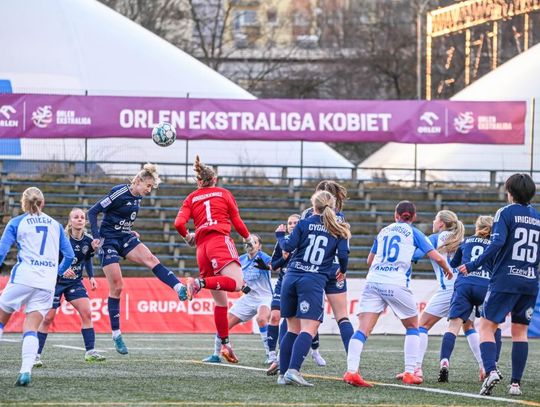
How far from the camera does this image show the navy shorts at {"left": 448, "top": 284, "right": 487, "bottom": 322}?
45.4 ft

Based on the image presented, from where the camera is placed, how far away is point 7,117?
30.6 m

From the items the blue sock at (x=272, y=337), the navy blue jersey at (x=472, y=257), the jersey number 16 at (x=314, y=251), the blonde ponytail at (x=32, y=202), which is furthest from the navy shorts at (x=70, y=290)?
the navy blue jersey at (x=472, y=257)

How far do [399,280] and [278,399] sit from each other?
227 centimetres

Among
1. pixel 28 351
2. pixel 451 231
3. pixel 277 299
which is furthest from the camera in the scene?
pixel 277 299

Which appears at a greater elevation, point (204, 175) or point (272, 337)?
point (204, 175)

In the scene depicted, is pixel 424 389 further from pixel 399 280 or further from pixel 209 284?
pixel 209 284

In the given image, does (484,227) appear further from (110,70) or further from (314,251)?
(110,70)

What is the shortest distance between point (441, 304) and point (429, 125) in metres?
17.8

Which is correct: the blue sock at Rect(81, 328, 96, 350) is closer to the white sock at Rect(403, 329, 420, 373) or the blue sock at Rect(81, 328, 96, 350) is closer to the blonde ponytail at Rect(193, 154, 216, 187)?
the blonde ponytail at Rect(193, 154, 216, 187)

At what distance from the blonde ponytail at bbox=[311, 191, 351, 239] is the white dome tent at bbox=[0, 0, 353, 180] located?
2130 cm

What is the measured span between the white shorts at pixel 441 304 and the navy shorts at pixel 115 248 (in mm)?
3612

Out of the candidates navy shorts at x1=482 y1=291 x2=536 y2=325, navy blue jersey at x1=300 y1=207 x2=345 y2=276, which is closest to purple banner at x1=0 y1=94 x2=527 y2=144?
navy blue jersey at x1=300 y1=207 x2=345 y2=276

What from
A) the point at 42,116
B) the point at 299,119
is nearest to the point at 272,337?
the point at 42,116

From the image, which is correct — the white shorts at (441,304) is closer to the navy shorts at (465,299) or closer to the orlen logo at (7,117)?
the navy shorts at (465,299)
